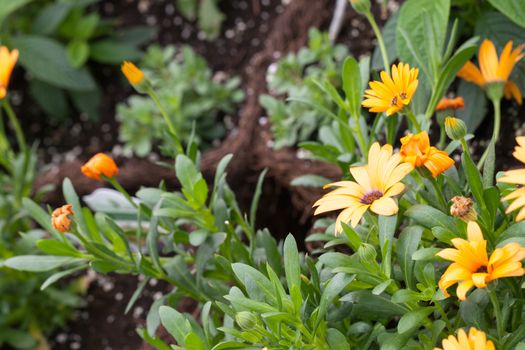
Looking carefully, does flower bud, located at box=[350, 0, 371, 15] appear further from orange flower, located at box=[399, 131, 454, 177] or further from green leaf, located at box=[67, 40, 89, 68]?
green leaf, located at box=[67, 40, 89, 68]

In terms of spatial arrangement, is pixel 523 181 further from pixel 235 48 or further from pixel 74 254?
pixel 235 48

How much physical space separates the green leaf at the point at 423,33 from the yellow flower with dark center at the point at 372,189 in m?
0.30

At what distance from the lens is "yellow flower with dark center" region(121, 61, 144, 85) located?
3.82 ft

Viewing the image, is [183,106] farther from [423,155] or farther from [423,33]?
[423,155]

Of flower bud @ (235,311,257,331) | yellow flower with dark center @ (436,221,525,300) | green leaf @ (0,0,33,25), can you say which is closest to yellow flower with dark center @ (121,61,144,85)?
flower bud @ (235,311,257,331)

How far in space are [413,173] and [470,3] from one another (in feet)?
1.77

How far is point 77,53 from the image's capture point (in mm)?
2055

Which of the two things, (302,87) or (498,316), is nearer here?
(498,316)

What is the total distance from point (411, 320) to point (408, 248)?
0.08 meters

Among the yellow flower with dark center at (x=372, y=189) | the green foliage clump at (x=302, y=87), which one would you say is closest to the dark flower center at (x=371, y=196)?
the yellow flower with dark center at (x=372, y=189)

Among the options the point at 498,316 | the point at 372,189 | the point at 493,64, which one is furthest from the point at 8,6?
the point at 498,316

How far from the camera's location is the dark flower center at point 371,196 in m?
0.85

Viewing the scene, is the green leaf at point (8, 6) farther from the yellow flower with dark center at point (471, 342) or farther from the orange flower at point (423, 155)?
the yellow flower with dark center at point (471, 342)

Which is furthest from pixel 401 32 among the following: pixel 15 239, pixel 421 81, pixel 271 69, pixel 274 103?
pixel 15 239
